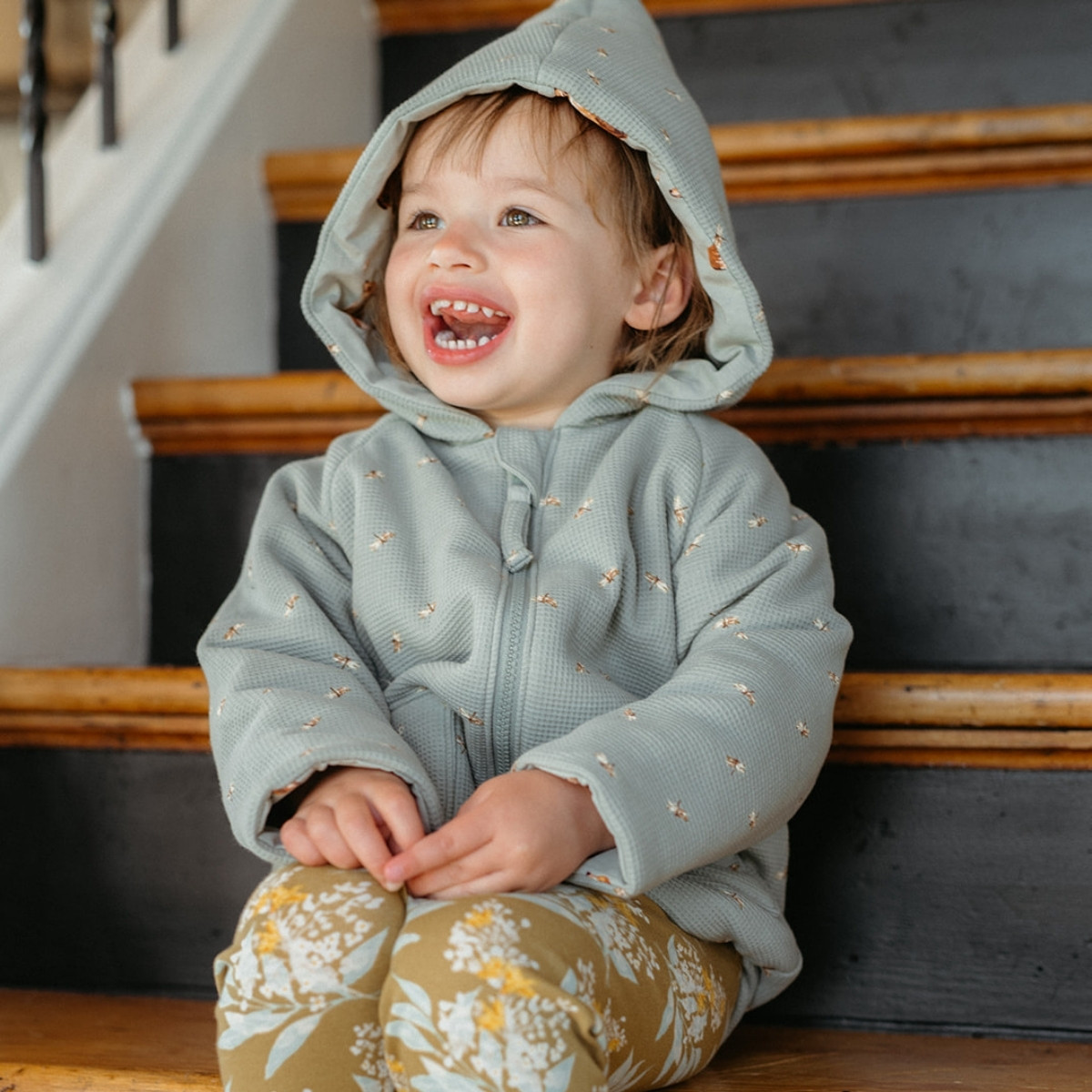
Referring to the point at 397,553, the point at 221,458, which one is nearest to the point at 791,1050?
the point at 397,553

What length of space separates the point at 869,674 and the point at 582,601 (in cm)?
24

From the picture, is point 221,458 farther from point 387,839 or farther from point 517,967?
point 517,967

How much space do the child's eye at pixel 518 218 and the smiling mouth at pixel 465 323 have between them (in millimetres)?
65

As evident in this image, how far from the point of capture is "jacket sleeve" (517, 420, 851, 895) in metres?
0.80

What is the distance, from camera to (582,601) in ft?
3.08

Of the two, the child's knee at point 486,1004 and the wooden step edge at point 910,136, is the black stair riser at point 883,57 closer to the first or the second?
the wooden step edge at point 910,136

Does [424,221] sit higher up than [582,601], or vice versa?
[424,221]

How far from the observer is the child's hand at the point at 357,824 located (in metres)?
0.80

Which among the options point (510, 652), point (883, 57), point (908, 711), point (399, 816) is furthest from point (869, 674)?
point (883, 57)

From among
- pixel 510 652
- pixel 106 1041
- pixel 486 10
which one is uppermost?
pixel 486 10

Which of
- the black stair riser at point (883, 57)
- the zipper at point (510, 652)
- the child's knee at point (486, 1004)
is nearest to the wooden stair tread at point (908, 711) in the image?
the zipper at point (510, 652)

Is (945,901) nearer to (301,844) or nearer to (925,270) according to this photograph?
(301,844)

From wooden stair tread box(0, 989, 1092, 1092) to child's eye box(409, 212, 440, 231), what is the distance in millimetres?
606

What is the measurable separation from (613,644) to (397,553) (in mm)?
167
